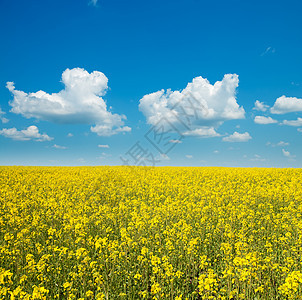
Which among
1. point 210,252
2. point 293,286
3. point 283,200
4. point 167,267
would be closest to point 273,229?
point 210,252

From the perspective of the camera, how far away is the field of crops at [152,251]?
4.67m

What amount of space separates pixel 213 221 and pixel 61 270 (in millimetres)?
6015

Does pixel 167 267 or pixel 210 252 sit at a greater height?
pixel 167 267

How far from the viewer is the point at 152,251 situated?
6559 mm

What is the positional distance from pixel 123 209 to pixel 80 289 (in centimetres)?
477

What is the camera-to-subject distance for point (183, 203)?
11297mm

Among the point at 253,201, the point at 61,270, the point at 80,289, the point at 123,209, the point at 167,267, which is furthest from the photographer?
the point at 253,201

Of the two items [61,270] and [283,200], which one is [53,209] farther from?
[283,200]

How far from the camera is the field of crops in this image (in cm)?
467

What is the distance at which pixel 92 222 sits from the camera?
29.5ft

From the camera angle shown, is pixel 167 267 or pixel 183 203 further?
pixel 183 203

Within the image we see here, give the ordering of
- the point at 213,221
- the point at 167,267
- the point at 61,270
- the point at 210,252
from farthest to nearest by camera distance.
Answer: the point at 213,221
the point at 210,252
the point at 61,270
the point at 167,267

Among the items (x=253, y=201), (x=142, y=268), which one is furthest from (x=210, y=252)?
(x=253, y=201)

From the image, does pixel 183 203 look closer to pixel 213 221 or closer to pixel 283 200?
pixel 213 221
